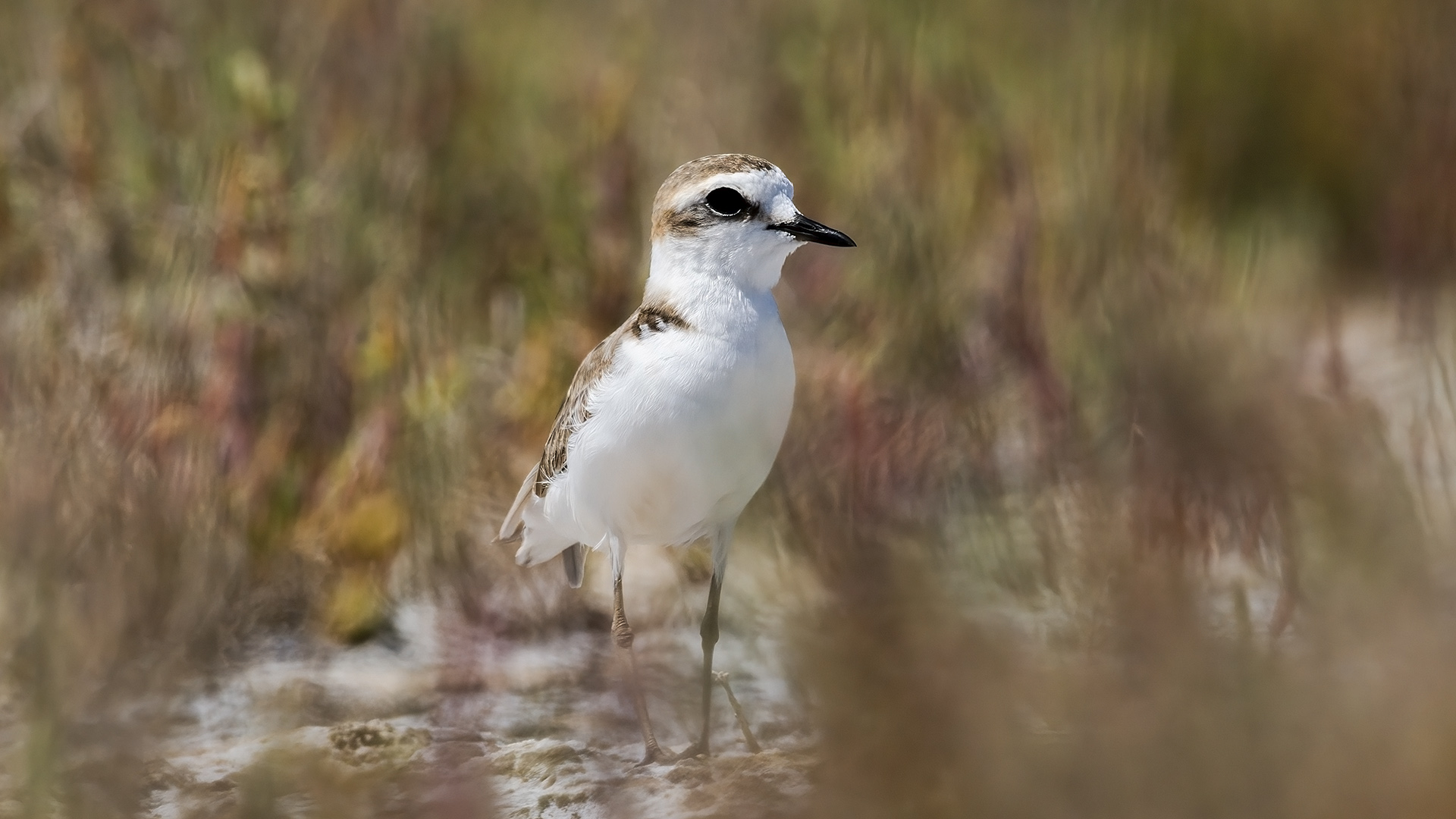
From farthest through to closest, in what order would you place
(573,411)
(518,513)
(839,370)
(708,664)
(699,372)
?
(839,370) < (518,513) < (573,411) < (708,664) < (699,372)

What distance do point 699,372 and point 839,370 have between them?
134 centimetres

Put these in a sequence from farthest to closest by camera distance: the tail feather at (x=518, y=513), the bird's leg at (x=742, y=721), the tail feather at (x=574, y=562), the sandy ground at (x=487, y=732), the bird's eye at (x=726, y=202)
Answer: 1. the tail feather at (x=574, y=562)
2. the tail feather at (x=518, y=513)
3. the bird's eye at (x=726, y=202)
4. the bird's leg at (x=742, y=721)
5. the sandy ground at (x=487, y=732)

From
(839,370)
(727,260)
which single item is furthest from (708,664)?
(839,370)

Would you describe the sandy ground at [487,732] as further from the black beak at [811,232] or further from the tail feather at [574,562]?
the black beak at [811,232]

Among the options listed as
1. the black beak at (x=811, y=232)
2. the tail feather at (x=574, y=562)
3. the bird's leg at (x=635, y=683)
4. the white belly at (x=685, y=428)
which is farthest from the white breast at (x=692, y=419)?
the tail feather at (x=574, y=562)

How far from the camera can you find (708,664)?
2422mm

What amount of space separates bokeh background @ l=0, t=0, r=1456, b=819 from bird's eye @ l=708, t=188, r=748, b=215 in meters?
0.50

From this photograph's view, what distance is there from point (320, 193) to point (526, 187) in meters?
0.73

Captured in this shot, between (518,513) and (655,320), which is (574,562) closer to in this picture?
(518,513)

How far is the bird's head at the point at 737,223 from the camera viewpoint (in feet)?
7.39

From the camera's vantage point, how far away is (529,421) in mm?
3789

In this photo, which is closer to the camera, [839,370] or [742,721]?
[742,721]

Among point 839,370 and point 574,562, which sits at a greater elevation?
point 839,370

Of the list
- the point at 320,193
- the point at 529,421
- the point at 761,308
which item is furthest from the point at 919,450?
the point at 320,193
